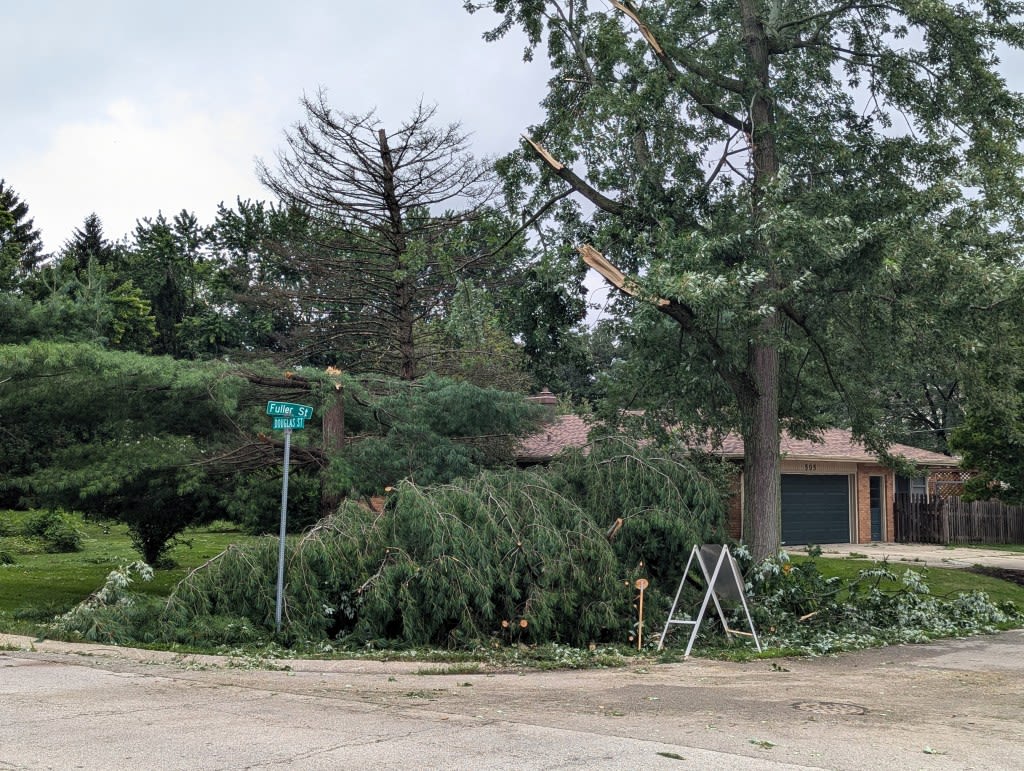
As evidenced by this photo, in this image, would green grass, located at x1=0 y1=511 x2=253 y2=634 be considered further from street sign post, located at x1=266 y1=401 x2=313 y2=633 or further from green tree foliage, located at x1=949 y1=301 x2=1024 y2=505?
green tree foliage, located at x1=949 y1=301 x2=1024 y2=505

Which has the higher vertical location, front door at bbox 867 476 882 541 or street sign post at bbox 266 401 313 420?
street sign post at bbox 266 401 313 420

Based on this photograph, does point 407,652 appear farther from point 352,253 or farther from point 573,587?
point 352,253

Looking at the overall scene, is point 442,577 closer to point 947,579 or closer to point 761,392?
point 761,392

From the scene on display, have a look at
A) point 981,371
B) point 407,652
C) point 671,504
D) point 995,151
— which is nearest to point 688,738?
point 407,652

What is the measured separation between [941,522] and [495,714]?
92.0ft

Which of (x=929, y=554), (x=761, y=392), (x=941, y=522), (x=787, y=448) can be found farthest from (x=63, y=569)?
(x=941, y=522)

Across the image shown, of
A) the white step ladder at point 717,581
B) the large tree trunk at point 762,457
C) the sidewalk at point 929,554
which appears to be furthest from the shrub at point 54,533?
the white step ladder at point 717,581

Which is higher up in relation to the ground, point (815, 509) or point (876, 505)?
point (876, 505)

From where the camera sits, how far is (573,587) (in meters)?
12.0

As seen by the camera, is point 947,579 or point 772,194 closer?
point 772,194

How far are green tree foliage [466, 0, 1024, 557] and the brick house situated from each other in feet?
36.7

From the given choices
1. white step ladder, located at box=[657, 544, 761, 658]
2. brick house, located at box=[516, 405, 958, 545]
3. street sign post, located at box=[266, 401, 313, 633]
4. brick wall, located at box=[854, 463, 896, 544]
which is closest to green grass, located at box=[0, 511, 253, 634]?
street sign post, located at box=[266, 401, 313, 633]

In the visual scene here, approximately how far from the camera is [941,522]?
32281 millimetres

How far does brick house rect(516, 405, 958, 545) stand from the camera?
29.2 meters
